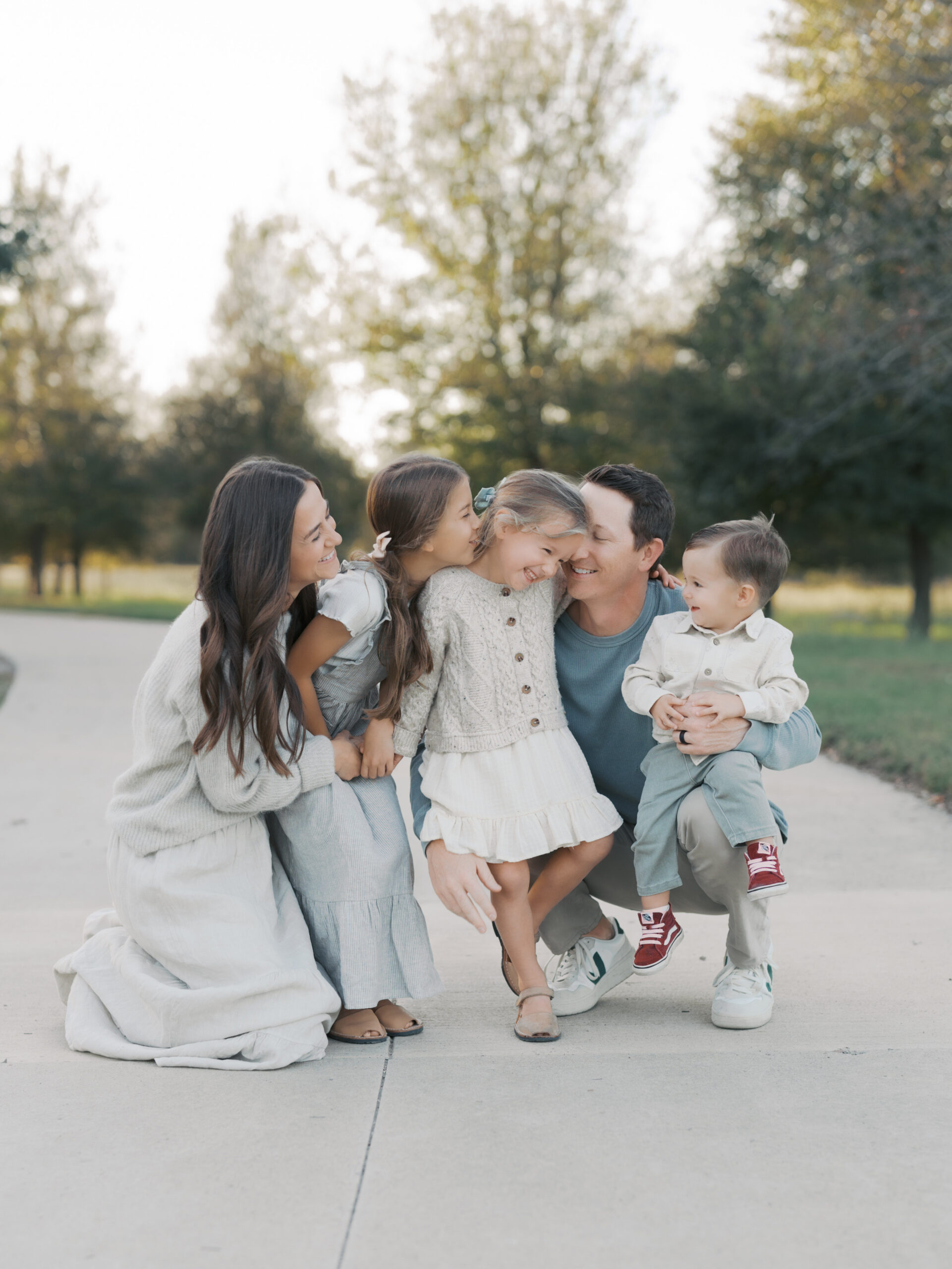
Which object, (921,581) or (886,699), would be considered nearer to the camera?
(886,699)

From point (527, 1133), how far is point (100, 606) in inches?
1172

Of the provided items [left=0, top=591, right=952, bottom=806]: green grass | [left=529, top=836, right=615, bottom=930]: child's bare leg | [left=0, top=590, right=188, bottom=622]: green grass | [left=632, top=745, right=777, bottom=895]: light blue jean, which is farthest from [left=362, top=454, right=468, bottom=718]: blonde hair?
[left=0, top=590, right=188, bottom=622]: green grass

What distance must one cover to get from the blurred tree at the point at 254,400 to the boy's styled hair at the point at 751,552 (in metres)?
25.7

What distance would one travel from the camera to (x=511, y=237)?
21734 millimetres

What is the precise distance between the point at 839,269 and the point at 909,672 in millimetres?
3949

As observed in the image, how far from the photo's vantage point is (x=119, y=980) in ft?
10.4

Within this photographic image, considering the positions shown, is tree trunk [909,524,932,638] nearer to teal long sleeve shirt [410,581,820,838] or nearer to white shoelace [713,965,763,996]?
teal long sleeve shirt [410,581,820,838]

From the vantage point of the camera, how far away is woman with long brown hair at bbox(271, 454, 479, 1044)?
3176mm

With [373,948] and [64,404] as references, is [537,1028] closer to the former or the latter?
[373,948]

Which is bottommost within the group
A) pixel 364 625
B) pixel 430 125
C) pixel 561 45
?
pixel 364 625

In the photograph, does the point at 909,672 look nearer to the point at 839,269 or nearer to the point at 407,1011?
the point at 839,269

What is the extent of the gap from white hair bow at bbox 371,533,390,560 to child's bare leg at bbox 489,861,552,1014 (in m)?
0.85

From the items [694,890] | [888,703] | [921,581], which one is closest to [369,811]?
[694,890]

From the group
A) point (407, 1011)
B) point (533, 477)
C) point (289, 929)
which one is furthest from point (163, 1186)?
point (533, 477)
